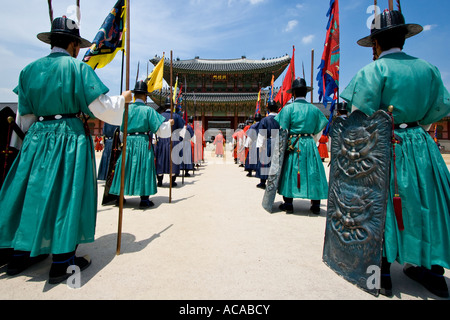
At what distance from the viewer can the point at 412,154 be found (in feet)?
5.22

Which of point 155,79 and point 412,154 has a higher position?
point 155,79

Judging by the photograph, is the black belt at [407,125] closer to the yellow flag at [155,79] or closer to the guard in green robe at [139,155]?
the guard in green robe at [139,155]

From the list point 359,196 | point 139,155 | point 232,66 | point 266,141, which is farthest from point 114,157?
point 232,66

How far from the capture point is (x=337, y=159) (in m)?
1.83

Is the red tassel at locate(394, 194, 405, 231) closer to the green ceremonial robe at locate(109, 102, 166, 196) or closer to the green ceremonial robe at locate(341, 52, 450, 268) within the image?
the green ceremonial robe at locate(341, 52, 450, 268)

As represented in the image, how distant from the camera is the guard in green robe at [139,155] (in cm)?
356

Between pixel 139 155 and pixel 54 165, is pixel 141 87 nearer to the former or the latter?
pixel 139 155

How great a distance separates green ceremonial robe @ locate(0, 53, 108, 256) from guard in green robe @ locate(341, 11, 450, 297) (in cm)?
203

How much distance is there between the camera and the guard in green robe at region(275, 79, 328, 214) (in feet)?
10.9

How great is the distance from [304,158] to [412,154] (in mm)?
1814

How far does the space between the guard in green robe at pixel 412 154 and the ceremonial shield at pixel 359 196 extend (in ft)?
0.35

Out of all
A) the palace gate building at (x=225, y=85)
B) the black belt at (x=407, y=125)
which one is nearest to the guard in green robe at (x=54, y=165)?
the black belt at (x=407, y=125)
